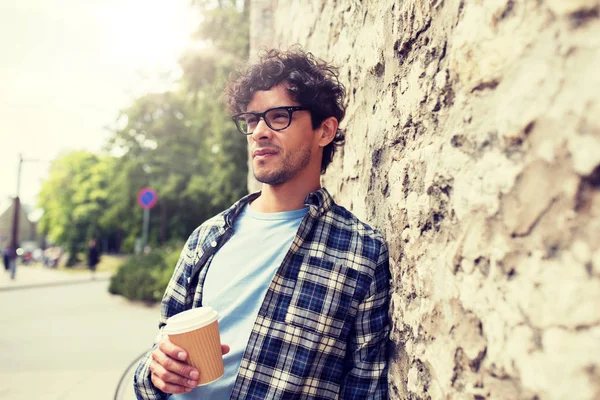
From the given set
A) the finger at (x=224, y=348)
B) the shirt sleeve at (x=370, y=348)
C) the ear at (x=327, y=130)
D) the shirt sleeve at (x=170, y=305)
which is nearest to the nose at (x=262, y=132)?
the ear at (x=327, y=130)

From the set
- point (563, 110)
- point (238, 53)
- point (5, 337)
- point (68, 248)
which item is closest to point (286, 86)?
point (563, 110)

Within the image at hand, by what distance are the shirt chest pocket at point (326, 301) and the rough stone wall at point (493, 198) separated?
0.16 meters

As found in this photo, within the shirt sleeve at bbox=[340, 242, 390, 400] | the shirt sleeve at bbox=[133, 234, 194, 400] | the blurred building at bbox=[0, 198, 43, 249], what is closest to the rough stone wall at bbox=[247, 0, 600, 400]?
the shirt sleeve at bbox=[340, 242, 390, 400]

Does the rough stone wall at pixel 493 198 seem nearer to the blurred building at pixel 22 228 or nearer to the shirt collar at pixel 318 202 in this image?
the shirt collar at pixel 318 202

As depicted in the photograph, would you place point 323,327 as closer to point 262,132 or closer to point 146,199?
point 262,132

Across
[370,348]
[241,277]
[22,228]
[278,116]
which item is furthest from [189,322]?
[22,228]

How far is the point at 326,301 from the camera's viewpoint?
1510 mm

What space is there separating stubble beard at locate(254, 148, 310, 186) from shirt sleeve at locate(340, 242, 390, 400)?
51cm

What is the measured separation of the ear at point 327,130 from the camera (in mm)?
1972

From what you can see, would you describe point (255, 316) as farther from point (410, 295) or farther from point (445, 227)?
point (445, 227)

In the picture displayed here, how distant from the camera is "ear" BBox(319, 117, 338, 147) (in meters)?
1.97

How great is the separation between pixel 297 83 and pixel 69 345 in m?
6.07

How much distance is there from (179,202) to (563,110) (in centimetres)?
2153

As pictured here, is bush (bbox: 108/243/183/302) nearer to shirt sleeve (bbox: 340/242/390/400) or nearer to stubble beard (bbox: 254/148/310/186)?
stubble beard (bbox: 254/148/310/186)
